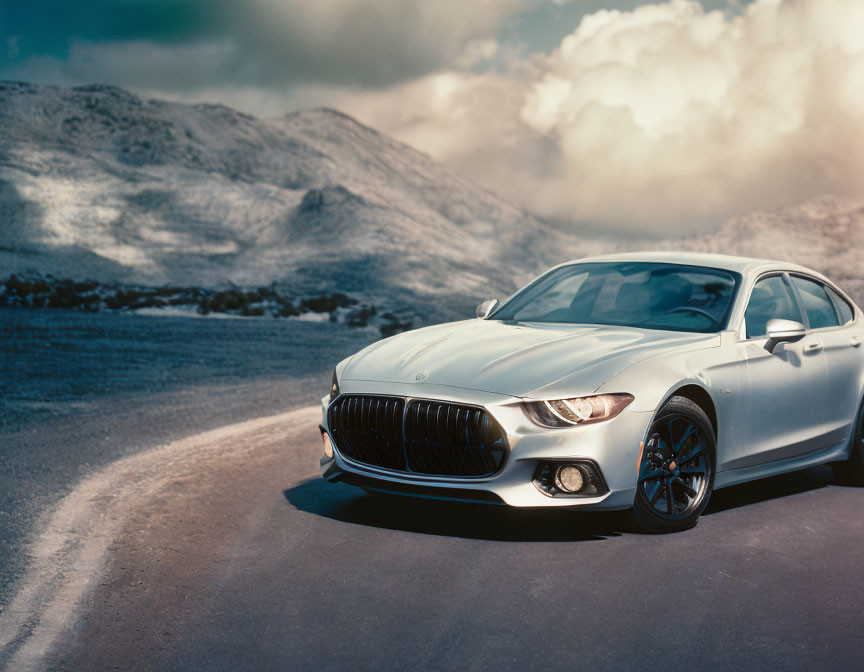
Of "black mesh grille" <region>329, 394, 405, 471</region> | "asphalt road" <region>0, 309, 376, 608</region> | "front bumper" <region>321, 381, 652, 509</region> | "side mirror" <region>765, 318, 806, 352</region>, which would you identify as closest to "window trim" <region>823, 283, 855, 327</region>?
"side mirror" <region>765, 318, 806, 352</region>

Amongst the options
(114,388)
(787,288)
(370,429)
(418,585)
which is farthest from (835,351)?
(114,388)

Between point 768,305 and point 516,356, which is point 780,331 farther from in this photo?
point 516,356

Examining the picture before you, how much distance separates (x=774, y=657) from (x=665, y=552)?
1.51m

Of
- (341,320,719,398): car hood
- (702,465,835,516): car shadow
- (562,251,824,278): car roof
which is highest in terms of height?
(562,251,824,278): car roof

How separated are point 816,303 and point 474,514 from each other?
3.01m

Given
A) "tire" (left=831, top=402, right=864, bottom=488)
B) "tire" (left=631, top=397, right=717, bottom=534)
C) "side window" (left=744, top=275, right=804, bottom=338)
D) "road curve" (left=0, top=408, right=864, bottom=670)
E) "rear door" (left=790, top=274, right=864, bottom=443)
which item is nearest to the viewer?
"road curve" (left=0, top=408, right=864, bottom=670)

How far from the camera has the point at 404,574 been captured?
201 inches

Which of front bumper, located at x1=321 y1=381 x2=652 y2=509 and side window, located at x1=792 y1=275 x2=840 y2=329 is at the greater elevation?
side window, located at x1=792 y1=275 x2=840 y2=329

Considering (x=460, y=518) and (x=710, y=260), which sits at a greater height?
(x=710, y=260)

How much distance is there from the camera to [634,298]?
693cm

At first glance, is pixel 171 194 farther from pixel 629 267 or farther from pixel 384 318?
pixel 629 267

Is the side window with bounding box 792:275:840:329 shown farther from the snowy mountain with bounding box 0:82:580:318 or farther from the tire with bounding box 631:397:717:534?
the snowy mountain with bounding box 0:82:580:318

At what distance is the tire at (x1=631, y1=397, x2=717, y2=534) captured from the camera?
568cm

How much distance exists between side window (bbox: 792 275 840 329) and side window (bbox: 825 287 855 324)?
2.9 inches
